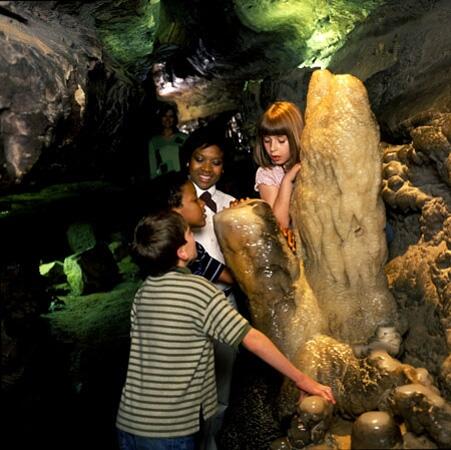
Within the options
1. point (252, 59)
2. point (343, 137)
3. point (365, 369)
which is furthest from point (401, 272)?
point (252, 59)

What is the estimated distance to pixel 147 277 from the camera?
118 inches

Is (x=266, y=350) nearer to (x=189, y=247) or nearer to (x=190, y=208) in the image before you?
(x=189, y=247)

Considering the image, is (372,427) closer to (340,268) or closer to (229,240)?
(340,268)

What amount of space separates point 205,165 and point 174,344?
195cm

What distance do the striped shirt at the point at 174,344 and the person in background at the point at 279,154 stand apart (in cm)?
176

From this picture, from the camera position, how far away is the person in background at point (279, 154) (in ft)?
14.1

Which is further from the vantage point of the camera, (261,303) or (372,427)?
(261,303)

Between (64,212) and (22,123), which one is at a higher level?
Answer: (22,123)

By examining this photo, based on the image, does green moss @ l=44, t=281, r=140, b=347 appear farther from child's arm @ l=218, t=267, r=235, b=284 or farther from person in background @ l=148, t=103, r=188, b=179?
child's arm @ l=218, t=267, r=235, b=284

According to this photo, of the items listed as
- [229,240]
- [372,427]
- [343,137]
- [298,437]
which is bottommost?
[298,437]

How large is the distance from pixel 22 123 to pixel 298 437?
3.04 meters

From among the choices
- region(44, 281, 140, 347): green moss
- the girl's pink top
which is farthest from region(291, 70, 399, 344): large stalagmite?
region(44, 281, 140, 347): green moss

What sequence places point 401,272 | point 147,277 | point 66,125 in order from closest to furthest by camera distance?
point 147,277
point 401,272
point 66,125

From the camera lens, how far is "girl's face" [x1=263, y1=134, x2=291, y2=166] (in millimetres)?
4332
